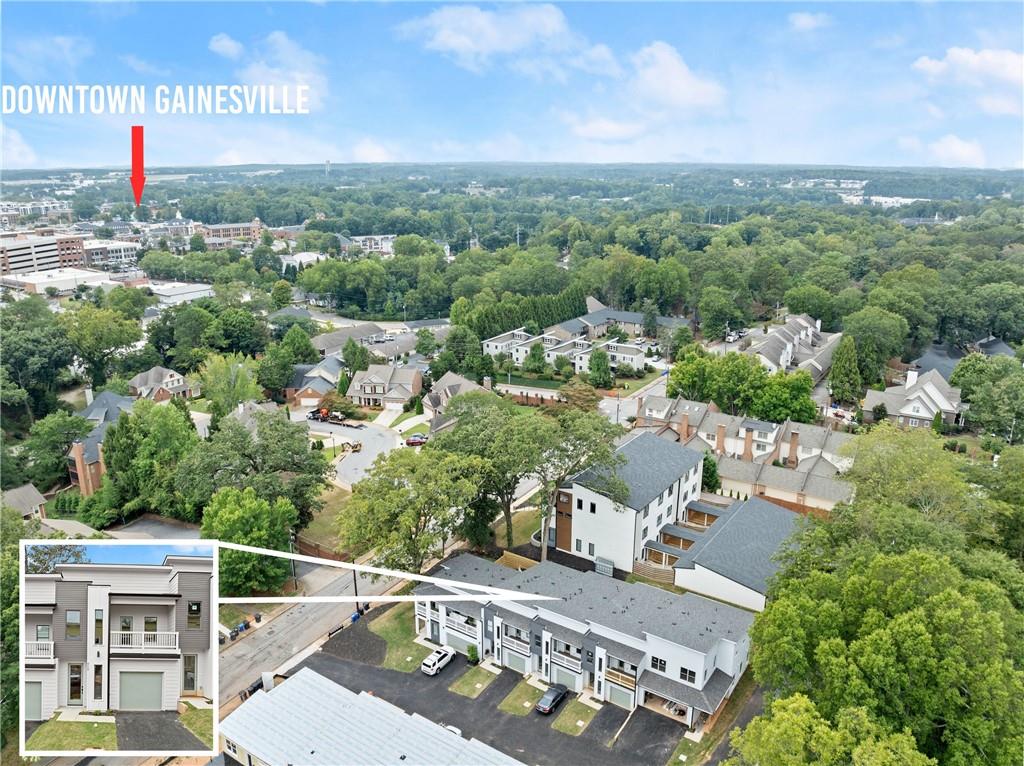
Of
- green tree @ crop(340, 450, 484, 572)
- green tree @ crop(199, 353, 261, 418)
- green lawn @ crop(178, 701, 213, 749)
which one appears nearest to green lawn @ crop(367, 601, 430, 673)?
green tree @ crop(340, 450, 484, 572)

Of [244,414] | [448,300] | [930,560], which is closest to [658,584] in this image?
[930,560]

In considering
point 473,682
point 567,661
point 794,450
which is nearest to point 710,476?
point 794,450

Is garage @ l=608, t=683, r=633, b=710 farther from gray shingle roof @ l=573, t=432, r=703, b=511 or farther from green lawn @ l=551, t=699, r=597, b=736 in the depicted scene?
gray shingle roof @ l=573, t=432, r=703, b=511

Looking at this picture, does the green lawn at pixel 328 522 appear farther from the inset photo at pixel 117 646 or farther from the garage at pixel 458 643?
the inset photo at pixel 117 646

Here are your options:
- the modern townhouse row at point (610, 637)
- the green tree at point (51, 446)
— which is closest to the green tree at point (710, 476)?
the modern townhouse row at point (610, 637)

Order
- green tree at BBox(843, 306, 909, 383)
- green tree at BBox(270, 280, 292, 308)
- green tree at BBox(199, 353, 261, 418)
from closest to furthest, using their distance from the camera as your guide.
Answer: green tree at BBox(199, 353, 261, 418)
green tree at BBox(843, 306, 909, 383)
green tree at BBox(270, 280, 292, 308)

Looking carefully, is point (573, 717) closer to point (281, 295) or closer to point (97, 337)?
point (97, 337)

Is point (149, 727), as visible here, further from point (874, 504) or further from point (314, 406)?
point (314, 406)
